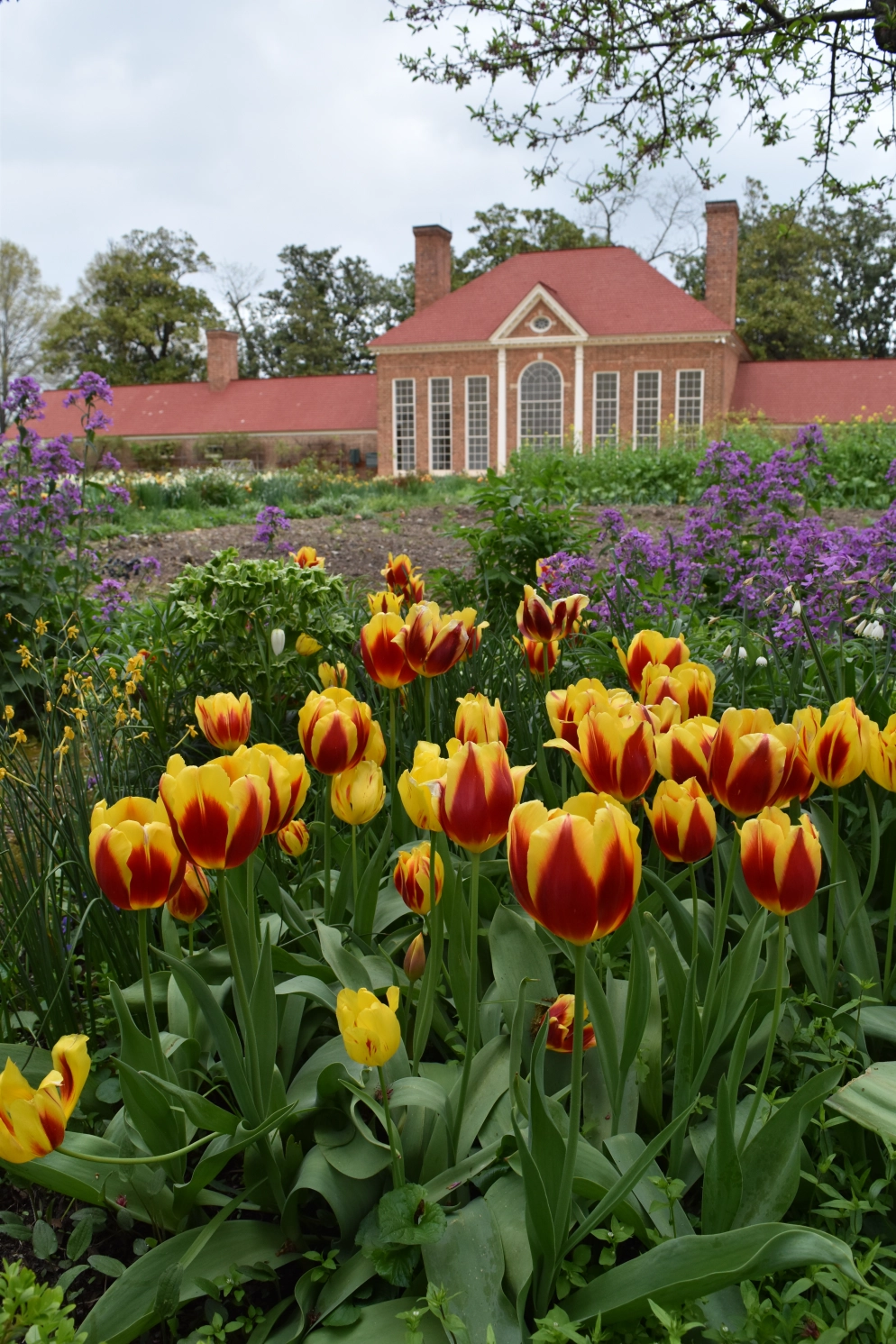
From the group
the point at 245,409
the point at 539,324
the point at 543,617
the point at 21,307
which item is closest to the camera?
the point at 543,617

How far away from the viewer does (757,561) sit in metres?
3.45

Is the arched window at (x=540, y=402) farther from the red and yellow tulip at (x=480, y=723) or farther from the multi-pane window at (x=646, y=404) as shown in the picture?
the red and yellow tulip at (x=480, y=723)

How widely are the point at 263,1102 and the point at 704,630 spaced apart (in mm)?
2903

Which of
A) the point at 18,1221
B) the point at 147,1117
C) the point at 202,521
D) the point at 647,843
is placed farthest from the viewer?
the point at 202,521

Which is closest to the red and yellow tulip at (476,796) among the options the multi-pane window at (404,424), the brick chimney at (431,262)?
the multi-pane window at (404,424)

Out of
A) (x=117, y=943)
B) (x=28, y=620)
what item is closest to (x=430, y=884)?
(x=117, y=943)

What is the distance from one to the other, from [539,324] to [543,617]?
2666 cm

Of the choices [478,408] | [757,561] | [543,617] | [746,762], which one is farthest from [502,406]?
[746,762]

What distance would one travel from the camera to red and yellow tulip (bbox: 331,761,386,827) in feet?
5.03

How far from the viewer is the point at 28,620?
4.46 metres

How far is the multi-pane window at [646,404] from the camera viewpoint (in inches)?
1048

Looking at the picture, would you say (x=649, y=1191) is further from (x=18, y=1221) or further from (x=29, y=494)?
(x=29, y=494)

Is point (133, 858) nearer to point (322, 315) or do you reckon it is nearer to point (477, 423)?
point (477, 423)

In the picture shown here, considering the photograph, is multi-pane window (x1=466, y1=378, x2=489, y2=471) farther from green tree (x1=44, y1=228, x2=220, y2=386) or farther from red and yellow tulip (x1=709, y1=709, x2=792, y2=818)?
red and yellow tulip (x1=709, y1=709, x2=792, y2=818)
